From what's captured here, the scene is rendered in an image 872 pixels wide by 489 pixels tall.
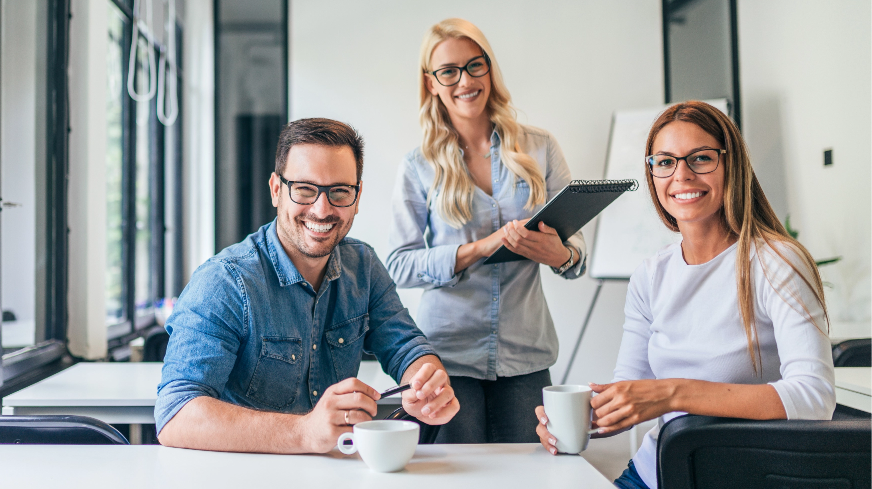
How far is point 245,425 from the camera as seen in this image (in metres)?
1.06

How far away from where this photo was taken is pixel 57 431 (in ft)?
3.91

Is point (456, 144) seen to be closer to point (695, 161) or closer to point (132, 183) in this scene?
point (695, 161)

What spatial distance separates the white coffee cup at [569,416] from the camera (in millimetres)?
1031

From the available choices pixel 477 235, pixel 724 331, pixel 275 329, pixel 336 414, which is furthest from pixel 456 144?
pixel 336 414

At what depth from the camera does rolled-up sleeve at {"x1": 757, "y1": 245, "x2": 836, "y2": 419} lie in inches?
41.0

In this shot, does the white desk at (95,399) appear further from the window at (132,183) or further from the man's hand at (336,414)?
the window at (132,183)

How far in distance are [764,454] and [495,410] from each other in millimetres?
917

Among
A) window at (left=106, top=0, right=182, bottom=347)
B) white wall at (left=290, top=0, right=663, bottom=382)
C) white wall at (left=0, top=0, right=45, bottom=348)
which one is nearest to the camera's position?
white wall at (left=0, top=0, right=45, bottom=348)

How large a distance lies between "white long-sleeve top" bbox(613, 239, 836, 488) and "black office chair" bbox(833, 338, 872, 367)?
0.79 metres

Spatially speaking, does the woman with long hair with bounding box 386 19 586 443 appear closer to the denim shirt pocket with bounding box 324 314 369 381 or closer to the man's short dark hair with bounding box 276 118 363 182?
the denim shirt pocket with bounding box 324 314 369 381

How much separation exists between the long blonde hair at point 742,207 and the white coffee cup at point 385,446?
0.71 meters

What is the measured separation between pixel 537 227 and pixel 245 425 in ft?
3.03

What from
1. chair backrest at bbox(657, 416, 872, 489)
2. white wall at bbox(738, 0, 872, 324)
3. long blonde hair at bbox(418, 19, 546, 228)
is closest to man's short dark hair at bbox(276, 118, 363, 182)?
long blonde hair at bbox(418, 19, 546, 228)

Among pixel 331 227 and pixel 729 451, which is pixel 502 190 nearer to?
pixel 331 227
